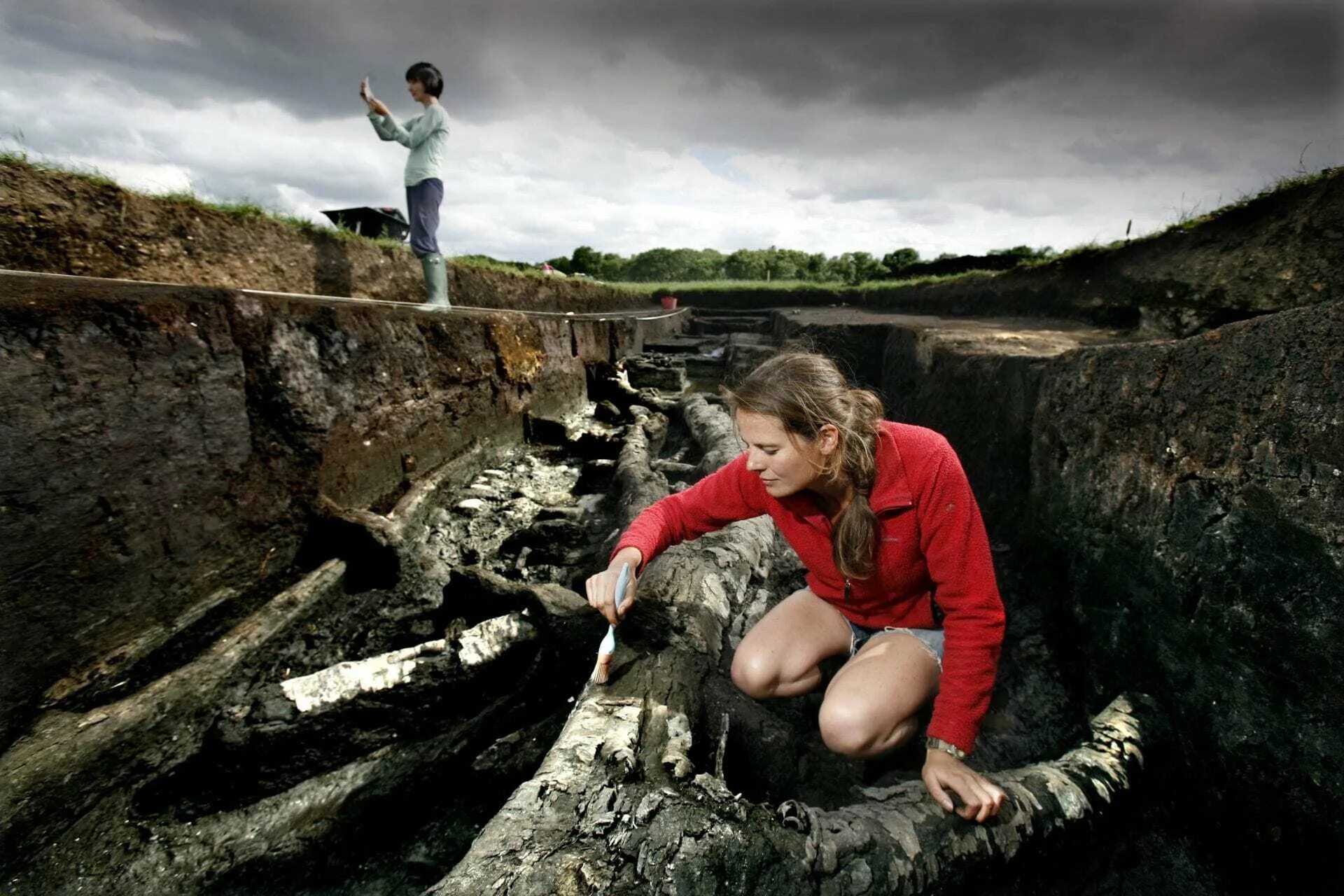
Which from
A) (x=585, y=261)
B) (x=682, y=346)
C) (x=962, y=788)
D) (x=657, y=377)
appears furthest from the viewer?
(x=585, y=261)

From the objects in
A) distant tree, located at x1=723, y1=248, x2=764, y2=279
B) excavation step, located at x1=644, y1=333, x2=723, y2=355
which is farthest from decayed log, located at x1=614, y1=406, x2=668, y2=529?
distant tree, located at x1=723, y1=248, x2=764, y2=279

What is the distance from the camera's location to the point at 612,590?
1.90m

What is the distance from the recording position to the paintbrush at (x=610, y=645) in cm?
175

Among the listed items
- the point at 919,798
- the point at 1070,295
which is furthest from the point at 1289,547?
the point at 1070,295

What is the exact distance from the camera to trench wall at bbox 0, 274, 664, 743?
168 centimetres

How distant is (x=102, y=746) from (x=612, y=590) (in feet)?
5.02

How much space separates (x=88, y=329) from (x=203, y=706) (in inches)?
51.1

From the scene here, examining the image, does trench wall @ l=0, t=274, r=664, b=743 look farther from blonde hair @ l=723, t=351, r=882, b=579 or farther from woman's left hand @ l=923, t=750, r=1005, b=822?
woman's left hand @ l=923, t=750, r=1005, b=822

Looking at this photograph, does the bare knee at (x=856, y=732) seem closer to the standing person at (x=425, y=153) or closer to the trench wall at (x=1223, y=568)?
the trench wall at (x=1223, y=568)

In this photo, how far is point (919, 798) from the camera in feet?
4.78

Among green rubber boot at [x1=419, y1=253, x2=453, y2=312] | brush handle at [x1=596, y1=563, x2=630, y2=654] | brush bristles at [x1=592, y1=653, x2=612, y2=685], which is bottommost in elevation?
brush bristles at [x1=592, y1=653, x2=612, y2=685]

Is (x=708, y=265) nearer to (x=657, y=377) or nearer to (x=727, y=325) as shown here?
(x=727, y=325)

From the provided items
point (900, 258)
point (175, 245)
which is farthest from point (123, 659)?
point (900, 258)

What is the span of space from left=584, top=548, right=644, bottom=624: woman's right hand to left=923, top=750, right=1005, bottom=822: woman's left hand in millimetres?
971
